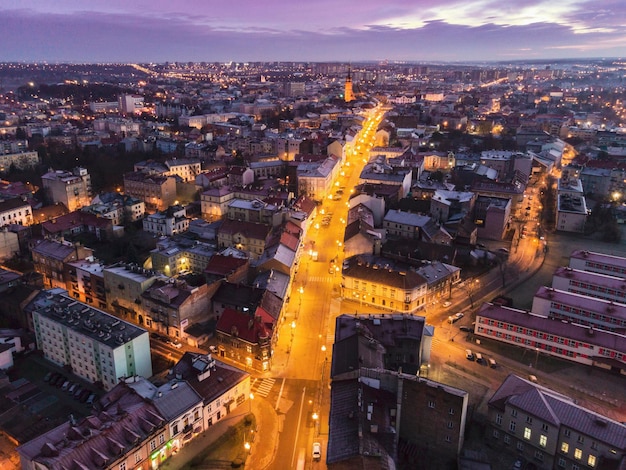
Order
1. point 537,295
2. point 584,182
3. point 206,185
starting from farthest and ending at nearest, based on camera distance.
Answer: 1. point 584,182
2. point 206,185
3. point 537,295

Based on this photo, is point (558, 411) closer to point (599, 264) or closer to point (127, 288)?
point (599, 264)

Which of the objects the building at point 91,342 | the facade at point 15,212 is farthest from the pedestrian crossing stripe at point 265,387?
the facade at point 15,212

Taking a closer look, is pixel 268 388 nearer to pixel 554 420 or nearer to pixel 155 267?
pixel 554 420

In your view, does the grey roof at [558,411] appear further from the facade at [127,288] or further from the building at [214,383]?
the facade at [127,288]

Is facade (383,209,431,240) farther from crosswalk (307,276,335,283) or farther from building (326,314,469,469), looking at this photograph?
building (326,314,469,469)

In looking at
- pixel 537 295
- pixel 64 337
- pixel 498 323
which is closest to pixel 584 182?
pixel 537 295

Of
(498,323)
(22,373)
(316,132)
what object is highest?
(316,132)

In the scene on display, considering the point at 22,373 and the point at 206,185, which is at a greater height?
the point at 206,185
